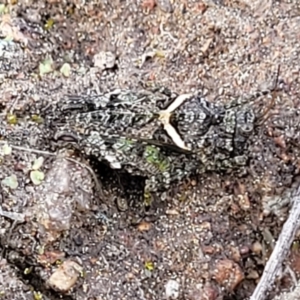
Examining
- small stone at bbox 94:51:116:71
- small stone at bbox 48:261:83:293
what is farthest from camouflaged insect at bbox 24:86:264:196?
small stone at bbox 48:261:83:293

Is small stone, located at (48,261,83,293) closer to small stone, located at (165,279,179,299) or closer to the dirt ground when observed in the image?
the dirt ground

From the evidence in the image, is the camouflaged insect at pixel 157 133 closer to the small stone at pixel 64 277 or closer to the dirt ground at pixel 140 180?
the dirt ground at pixel 140 180

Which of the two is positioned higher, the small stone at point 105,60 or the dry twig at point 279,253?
the small stone at point 105,60

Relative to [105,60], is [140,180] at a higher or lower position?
lower

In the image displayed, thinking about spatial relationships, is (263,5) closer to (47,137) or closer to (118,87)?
(118,87)

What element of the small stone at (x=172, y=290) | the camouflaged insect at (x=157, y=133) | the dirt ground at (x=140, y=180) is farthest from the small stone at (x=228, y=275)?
the camouflaged insect at (x=157, y=133)

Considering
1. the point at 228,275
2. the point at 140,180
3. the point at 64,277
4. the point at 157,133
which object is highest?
the point at 157,133

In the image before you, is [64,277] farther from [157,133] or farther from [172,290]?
[157,133]

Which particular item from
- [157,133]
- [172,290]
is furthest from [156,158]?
[172,290]
